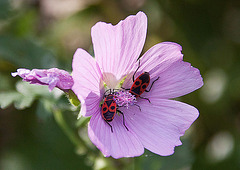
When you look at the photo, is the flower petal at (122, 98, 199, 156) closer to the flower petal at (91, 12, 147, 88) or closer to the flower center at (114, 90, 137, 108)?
the flower center at (114, 90, 137, 108)

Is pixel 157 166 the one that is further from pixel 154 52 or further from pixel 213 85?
pixel 213 85

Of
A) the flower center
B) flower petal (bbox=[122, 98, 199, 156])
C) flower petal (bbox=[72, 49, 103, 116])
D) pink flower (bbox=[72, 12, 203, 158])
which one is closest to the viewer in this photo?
flower petal (bbox=[72, 49, 103, 116])

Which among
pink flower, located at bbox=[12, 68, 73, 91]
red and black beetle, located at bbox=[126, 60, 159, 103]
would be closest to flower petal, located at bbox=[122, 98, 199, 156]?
red and black beetle, located at bbox=[126, 60, 159, 103]

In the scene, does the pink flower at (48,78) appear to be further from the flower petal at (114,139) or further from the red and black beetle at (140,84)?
the red and black beetle at (140,84)

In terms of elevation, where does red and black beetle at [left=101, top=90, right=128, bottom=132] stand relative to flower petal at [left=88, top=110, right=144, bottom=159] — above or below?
above

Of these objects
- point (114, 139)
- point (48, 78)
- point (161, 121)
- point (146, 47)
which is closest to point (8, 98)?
point (48, 78)

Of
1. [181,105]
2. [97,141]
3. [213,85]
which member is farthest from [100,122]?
[213,85]

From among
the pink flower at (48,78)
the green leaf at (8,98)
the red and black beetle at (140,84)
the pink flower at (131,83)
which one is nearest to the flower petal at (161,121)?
the pink flower at (131,83)
